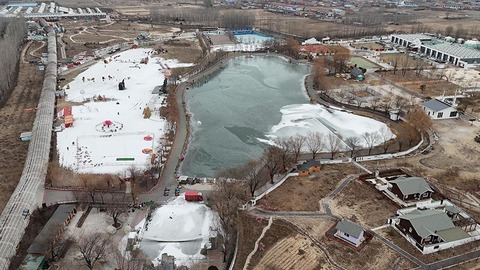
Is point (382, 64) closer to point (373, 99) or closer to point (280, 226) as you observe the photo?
point (373, 99)

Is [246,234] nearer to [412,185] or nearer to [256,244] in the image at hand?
[256,244]

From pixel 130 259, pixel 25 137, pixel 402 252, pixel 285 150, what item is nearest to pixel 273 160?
pixel 285 150

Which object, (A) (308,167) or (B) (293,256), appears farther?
(A) (308,167)

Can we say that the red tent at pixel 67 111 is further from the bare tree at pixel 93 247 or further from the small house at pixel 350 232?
the small house at pixel 350 232

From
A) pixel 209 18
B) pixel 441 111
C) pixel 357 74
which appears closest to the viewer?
pixel 441 111

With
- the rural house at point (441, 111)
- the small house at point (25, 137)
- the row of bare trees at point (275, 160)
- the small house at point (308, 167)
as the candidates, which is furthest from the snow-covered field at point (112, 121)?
the rural house at point (441, 111)

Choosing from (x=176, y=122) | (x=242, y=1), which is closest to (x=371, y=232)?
(x=176, y=122)

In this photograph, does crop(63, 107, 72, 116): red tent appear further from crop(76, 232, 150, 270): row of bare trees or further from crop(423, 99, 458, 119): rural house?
crop(423, 99, 458, 119): rural house
